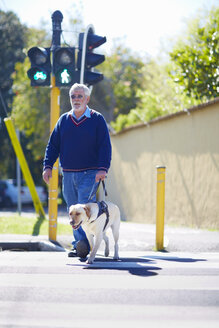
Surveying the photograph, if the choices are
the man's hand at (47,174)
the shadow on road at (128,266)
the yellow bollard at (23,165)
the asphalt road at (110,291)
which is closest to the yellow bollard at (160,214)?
the asphalt road at (110,291)

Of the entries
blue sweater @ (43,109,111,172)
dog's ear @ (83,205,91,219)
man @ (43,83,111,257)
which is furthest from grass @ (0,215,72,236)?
dog's ear @ (83,205,91,219)

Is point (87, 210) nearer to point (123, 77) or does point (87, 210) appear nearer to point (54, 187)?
point (54, 187)

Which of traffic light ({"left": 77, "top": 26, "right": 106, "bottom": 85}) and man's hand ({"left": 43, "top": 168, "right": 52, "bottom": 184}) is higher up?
traffic light ({"left": 77, "top": 26, "right": 106, "bottom": 85})

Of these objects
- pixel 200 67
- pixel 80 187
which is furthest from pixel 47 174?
pixel 200 67

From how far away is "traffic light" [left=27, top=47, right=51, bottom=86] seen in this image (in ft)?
25.7

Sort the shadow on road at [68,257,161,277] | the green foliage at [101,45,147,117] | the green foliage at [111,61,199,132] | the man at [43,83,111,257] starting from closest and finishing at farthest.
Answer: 1. the shadow on road at [68,257,161,277]
2. the man at [43,83,111,257]
3. the green foliage at [111,61,199,132]
4. the green foliage at [101,45,147,117]

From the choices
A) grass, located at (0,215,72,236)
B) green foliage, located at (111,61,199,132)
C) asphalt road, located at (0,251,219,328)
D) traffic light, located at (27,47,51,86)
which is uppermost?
green foliage, located at (111,61,199,132)

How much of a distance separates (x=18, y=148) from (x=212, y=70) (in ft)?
17.4

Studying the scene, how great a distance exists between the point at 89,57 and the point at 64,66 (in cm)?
58

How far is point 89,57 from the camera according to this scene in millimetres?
8211

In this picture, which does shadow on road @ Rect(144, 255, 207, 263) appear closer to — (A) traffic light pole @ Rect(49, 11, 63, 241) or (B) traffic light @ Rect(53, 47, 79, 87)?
(A) traffic light pole @ Rect(49, 11, 63, 241)

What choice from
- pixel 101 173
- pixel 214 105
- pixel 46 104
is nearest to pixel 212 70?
pixel 214 105

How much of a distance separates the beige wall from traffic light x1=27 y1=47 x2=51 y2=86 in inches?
157

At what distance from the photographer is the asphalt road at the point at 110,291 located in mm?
3699
